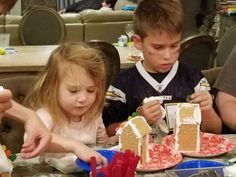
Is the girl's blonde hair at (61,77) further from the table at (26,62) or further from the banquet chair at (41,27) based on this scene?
the banquet chair at (41,27)

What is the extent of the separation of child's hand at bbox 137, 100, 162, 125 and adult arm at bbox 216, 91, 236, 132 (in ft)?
1.33

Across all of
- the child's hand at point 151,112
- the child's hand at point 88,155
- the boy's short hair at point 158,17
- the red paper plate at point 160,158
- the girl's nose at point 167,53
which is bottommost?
the red paper plate at point 160,158

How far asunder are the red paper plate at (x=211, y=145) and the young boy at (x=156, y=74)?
0.21 m

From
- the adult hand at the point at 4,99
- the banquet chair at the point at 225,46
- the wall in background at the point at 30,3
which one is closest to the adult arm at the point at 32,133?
the adult hand at the point at 4,99

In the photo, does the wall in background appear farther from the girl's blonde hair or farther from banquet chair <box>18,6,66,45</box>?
the girl's blonde hair

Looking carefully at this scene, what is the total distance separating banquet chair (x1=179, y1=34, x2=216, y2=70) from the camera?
11.3 ft

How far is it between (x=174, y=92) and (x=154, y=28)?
30cm

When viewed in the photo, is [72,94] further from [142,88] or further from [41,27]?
[41,27]

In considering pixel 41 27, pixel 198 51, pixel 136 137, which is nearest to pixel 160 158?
pixel 136 137

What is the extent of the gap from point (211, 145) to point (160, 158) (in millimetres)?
220

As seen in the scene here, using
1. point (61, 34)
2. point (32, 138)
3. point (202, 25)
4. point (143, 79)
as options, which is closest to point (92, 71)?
point (143, 79)

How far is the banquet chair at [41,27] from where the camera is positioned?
15.5ft

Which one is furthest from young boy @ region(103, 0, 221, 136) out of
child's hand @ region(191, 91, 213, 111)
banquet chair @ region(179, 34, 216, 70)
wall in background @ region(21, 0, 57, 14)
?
wall in background @ region(21, 0, 57, 14)

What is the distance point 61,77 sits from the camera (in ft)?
5.84
